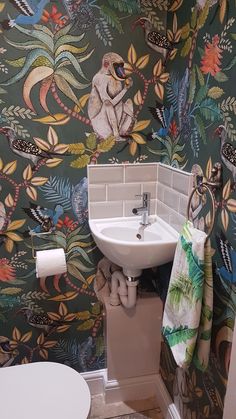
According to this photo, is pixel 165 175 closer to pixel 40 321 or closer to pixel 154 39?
pixel 154 39

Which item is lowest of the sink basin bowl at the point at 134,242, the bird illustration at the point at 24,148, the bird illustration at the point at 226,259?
the sink basin bowl at the point at 134,242

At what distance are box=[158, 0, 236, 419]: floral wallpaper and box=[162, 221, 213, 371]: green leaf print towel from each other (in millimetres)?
56

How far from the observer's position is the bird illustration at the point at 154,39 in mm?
1334

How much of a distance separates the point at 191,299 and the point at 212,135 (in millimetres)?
558

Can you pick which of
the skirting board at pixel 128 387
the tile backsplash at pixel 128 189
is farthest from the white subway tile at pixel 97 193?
the skirting board at pixel 128 387

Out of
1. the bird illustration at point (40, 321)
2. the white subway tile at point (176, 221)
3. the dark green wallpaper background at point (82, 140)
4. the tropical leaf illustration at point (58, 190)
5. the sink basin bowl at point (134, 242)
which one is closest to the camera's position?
the dark green wallpaper background at point (82, 140)

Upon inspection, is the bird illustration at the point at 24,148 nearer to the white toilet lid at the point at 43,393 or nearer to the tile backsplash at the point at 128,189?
the tile backsplash at the point at 128,189

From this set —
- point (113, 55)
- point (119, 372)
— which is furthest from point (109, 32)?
point (119, 372)

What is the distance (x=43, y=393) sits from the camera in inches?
47.1

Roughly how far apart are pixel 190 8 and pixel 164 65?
0.27m

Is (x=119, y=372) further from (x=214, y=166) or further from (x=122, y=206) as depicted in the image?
(x=214, y=166)

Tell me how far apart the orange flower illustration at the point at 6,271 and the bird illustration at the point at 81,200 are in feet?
1.31

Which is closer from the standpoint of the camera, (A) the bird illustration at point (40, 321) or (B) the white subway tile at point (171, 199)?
(B) the white subway tile at point (171, 199)

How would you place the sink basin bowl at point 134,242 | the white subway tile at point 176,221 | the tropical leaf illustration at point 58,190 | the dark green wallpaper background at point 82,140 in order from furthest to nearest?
1. the tropical leaf illustration at point 58,190
2. the white subway tile at point 176,221
3. the sink basin bowl at point 134,242
4. the dark green wallpaper background at point 82,140
